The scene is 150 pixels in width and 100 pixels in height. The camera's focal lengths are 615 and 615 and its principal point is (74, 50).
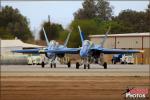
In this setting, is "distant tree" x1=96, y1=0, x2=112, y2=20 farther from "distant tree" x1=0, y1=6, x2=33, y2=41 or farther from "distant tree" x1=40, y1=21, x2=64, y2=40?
"distant tree" x1=0, y1=6, x2=33, y2=41

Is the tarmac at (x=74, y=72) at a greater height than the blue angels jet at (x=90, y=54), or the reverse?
the blue angels jet at (x=90, y=54)

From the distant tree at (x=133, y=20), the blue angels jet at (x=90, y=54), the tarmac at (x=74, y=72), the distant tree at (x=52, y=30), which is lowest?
the tarmac at (x=74, y=72)

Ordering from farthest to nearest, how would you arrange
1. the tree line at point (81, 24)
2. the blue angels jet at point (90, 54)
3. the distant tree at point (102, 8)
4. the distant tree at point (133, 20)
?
1. the distant tree at point (133, 20)
2. the tree line at point (81, 24)
3. the distant tree at point (102, 8)
4. the blue angels jet at point (90, 54)

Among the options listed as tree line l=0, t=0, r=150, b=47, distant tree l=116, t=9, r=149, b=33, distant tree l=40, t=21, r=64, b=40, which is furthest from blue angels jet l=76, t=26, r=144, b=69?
distant tree l=116, t=9, r=149, b=33

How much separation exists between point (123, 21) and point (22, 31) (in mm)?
29676

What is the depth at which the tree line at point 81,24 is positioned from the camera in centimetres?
12288

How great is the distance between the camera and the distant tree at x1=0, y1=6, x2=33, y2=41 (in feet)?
483

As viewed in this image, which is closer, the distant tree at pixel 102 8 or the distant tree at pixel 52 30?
the distant tree at pixel 102 8

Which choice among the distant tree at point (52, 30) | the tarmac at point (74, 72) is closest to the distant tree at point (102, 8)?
the tarmac at point (74, 72)

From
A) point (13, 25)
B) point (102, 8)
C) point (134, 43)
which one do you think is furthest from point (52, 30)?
point (102, 8)

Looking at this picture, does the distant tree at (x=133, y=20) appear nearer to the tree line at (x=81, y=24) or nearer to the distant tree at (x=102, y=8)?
the tree line at (x=81, y=24)

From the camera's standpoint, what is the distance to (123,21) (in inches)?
5600

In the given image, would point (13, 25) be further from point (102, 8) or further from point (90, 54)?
point (90, 54)

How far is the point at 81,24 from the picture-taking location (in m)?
126
